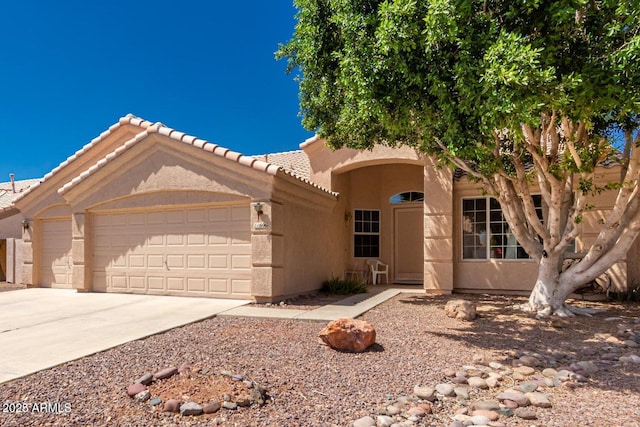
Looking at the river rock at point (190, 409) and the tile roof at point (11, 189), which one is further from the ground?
the tile roof at point (11, 189)

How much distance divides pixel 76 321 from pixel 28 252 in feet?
26.8

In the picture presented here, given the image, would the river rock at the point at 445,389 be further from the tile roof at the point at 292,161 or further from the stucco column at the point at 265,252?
the tile roof at the point at 292,161

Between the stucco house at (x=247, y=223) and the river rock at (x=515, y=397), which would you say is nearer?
the river rock at (x=515, y=397)

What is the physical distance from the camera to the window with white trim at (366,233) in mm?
15086

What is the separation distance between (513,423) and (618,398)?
4.71 ft

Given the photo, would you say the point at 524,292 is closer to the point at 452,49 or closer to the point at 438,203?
the point at 438,203

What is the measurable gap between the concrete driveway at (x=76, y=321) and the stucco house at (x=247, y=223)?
948mm

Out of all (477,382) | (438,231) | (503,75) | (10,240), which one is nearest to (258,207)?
(438,231)

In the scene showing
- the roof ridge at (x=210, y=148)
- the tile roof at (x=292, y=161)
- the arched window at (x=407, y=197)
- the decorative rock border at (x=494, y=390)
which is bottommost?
the decorative rock border at (x=494, y=390)

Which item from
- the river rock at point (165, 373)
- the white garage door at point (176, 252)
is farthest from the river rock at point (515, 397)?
the white garage door at point (176, 252)

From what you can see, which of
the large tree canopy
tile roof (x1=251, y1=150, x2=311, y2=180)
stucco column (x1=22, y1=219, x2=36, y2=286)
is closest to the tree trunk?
the large tree canopy

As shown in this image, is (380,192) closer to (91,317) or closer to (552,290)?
(552,290)

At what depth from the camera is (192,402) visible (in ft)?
13.0

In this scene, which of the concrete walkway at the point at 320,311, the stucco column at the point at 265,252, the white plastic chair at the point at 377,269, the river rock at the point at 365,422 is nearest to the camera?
the river rock at the point at 365,422
